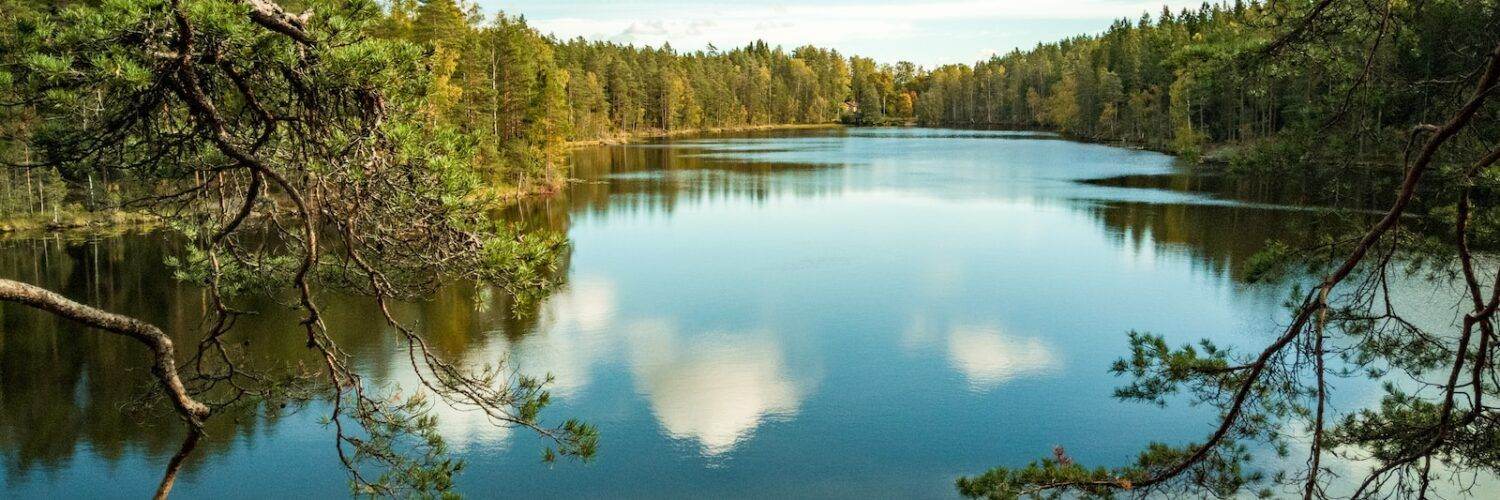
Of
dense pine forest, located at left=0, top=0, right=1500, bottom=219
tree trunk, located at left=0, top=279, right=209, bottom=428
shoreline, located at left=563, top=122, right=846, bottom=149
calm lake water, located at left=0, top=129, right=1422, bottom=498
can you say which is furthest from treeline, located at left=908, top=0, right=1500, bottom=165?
shoreline, located at left=563, top=122, right=846, bottom=149

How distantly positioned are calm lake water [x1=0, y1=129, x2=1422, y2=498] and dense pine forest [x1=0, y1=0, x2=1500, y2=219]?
3.63 meters

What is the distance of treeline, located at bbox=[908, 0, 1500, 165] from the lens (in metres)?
5.21

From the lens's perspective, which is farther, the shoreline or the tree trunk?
the shoreline

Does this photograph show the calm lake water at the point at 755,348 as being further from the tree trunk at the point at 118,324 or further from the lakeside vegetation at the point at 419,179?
the tree trunk at the point at 118,324

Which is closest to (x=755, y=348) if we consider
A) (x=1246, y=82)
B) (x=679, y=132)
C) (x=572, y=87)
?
(x=1246, y=82)

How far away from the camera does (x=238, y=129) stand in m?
4.84

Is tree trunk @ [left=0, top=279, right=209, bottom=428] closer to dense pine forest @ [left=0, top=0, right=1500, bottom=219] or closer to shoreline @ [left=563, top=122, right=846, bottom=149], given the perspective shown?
dense pine forest @ [left=0, top=0, right=1500, bottom=219]

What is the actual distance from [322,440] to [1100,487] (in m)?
10.3

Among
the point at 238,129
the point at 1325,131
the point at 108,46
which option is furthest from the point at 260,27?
the point at 1325,131

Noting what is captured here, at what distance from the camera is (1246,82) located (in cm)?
1798

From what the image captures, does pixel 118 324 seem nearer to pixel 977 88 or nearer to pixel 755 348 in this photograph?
pixel 755 348

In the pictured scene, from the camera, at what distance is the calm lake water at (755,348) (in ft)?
38.6

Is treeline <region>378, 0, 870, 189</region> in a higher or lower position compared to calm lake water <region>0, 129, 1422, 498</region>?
higher

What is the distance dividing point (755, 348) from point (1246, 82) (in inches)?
390
